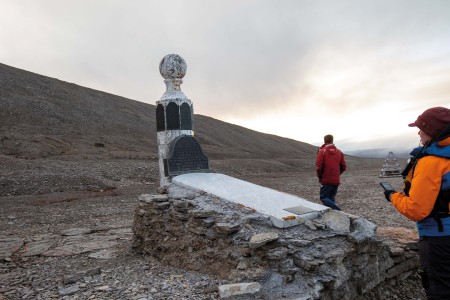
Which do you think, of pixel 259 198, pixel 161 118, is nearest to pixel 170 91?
pixel 161 118

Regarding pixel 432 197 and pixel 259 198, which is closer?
pixel 432 197

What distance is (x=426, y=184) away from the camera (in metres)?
2.96

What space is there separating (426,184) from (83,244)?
19.9ft

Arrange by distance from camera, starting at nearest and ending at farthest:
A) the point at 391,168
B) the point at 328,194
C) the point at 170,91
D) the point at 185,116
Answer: the point at 328,194
the point at 185,116
the point at 170,91
the point at 391,168

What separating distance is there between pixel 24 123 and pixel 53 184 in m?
23.3

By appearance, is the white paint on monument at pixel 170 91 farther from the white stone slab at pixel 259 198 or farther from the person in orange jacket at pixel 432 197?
the person in orange jacket at pixel 432 197

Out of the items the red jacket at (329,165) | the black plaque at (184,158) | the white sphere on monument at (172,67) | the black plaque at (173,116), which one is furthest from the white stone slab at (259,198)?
the white sphere on monument at (172,67)

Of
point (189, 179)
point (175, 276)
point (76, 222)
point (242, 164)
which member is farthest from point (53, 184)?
point (242, 164)

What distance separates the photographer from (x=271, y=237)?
4023 millimetres

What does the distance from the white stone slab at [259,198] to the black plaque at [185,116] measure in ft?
4.76

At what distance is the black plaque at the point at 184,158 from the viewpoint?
672 cm

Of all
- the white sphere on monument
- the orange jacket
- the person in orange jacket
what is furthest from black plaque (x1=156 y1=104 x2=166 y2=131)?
the orange jacket

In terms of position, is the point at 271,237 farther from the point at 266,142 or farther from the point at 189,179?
the point at 266,142

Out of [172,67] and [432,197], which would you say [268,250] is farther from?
[172,67]
